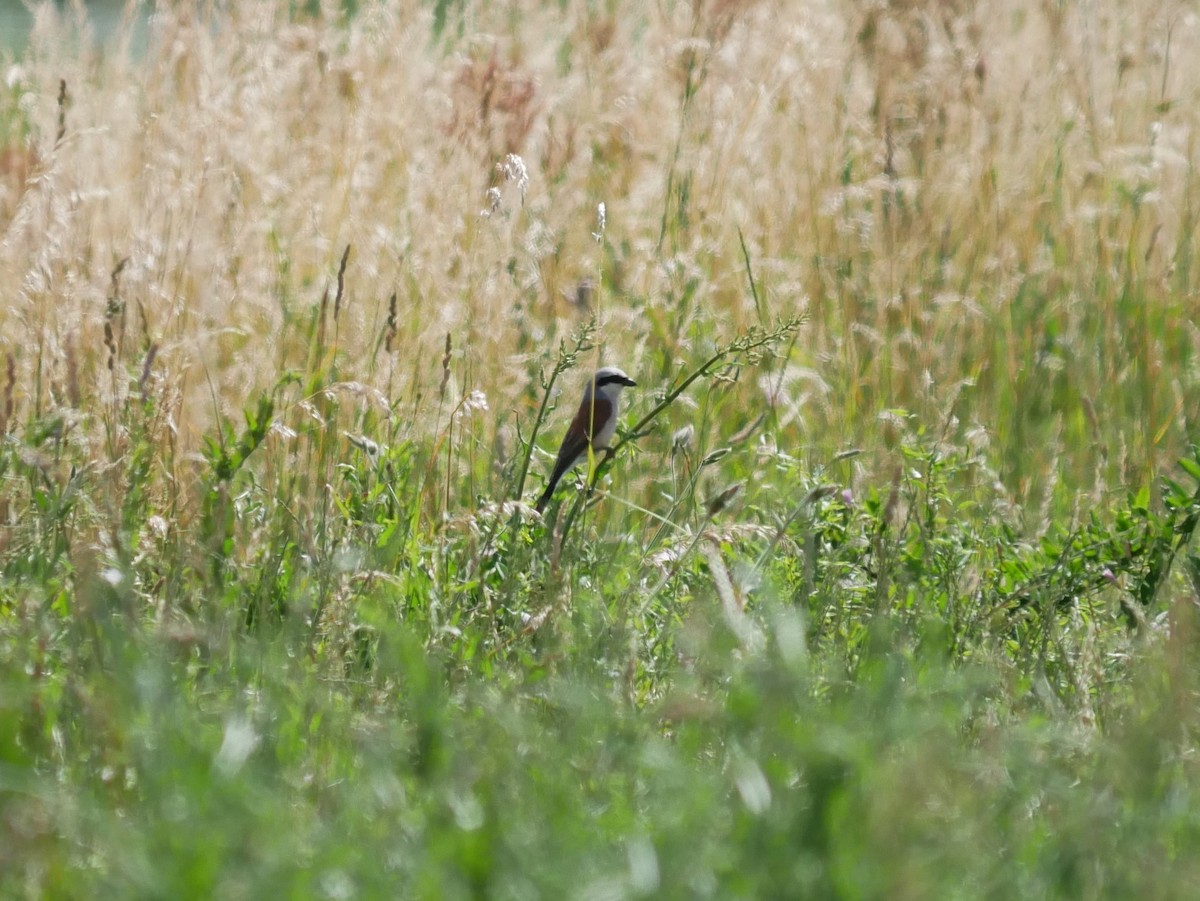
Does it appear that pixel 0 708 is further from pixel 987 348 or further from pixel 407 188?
pixel 987 348

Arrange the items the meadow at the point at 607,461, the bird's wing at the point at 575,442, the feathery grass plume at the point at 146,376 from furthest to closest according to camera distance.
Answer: the bird's wing at the point at 575,442
the feathery grass plume at the point at 146,376
the meadow at the point at 607,461

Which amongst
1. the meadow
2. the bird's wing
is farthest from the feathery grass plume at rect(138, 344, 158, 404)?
the bird's wing

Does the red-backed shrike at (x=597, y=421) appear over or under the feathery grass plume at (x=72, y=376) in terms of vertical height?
under

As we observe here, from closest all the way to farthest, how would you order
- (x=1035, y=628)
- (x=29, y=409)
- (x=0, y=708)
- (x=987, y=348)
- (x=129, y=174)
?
(x=0, y=708) → (x=1035, y=628) → (x=29, y=409) → (x=987, y=348) → (x=129, y=174)

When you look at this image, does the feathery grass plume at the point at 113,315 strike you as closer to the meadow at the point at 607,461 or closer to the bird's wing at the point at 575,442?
the meadow at the point at 607,461

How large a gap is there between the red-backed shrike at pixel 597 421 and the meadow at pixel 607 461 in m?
0.06

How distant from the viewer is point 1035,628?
9.57 feet

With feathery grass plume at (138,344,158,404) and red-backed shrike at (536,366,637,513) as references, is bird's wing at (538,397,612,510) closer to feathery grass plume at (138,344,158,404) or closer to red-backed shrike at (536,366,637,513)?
red-backed shrike at (536,366,637,513)

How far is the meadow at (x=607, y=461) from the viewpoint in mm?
1878

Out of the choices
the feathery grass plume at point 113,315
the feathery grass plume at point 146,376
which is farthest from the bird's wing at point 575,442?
the feathery grass plume at point 113,315

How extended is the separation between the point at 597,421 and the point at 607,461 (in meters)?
0.68

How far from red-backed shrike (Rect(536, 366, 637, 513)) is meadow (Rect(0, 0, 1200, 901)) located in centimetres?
6

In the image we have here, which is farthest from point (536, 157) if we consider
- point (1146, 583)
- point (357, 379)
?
point (1146, 583)

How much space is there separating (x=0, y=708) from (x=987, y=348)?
352cm
